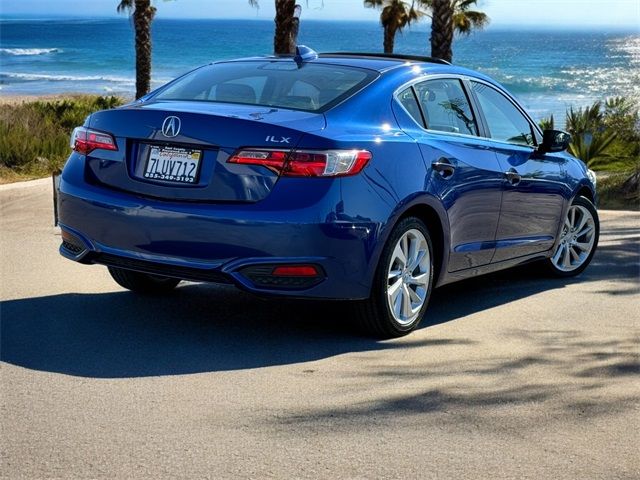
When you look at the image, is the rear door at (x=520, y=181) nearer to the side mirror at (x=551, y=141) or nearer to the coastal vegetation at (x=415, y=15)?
the side mirror at (x=551, y=141)

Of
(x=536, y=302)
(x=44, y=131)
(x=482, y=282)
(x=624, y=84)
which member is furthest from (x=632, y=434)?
(x=624, y=84)

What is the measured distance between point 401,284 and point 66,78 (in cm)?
7510

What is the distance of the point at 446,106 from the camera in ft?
23.8

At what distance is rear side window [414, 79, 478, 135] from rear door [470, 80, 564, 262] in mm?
205

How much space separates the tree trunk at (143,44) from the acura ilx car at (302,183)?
2158cm

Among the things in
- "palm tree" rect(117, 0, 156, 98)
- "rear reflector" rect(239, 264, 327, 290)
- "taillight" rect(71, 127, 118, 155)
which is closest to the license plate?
"taillight" rect(71, 127, 118, 155)

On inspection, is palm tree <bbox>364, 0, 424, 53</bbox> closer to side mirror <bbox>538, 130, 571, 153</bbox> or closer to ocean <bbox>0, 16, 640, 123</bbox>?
ocean <bbox>0, 16, 640, 123</bbox>

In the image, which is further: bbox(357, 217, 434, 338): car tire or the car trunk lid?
bbox(357, 217, 434, 338): car tire

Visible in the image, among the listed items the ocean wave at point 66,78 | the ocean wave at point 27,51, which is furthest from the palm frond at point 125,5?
the ocean wave at point 27,51

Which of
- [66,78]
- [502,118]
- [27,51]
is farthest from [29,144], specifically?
[27,51]

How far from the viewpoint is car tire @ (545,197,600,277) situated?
29.2 feet

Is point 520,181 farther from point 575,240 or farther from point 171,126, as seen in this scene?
point 171,126

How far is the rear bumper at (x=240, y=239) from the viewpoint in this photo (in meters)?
5.89

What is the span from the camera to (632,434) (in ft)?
16.2
